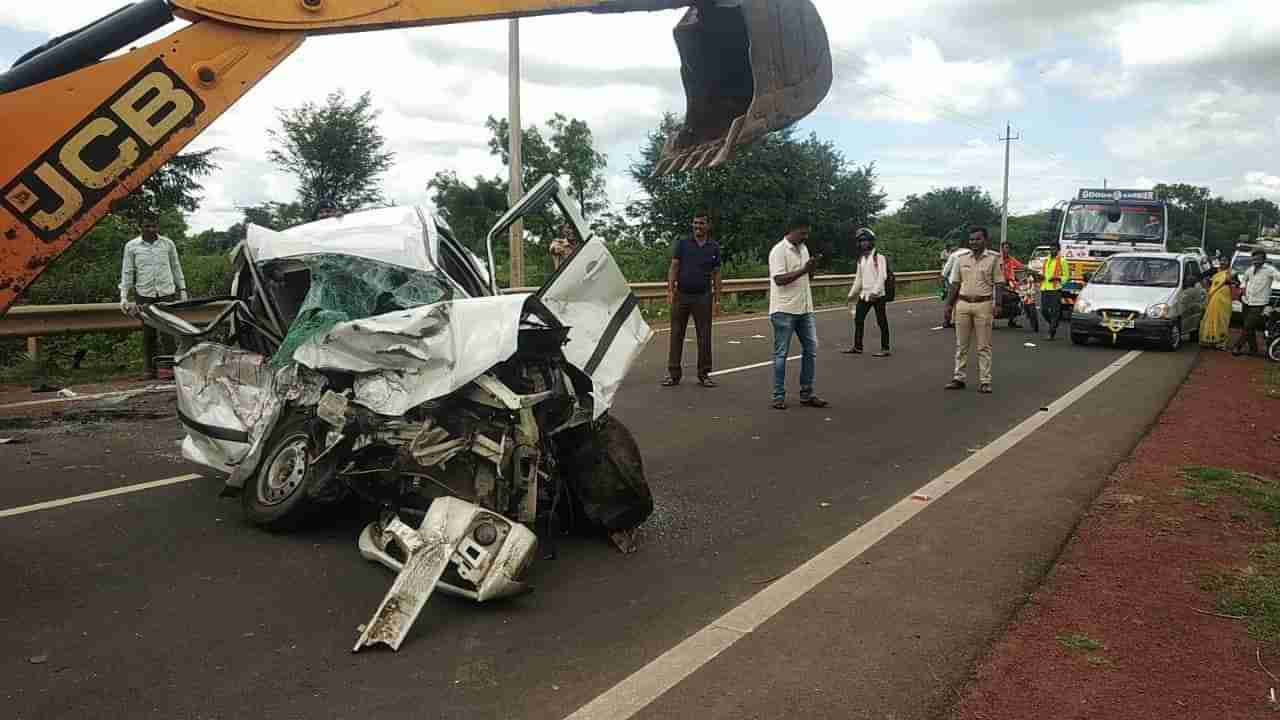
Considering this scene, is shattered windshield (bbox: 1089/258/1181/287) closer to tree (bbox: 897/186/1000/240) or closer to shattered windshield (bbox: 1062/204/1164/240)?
shattered windshield (bbox: 1062/204/1164/240)

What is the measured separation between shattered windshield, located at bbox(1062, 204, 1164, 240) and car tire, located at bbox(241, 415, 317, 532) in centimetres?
2311

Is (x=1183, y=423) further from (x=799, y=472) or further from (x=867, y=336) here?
(x=867, y=336)

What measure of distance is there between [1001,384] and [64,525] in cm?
986

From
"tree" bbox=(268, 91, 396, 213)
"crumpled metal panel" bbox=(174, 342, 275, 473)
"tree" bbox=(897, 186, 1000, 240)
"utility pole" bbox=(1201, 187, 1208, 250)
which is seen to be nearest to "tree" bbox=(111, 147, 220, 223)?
"tree" bbox=(268, 91, 396, 213)

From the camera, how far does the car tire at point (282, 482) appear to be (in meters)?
5.00

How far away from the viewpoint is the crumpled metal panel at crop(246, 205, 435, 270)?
5328 millimetres

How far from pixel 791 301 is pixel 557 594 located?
18.6 feet

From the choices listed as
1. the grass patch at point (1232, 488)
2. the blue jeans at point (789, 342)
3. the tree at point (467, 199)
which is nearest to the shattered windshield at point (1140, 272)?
the blue jeans at point (789, 342)

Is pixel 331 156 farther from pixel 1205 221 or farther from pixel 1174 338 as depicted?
pixel 1205 221

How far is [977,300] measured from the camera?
10.8 meters

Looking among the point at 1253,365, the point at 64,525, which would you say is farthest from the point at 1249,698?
the point at 1253,365

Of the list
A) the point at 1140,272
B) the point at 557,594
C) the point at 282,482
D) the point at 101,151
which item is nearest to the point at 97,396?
the point at 282,482

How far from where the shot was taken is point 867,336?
17.2 m

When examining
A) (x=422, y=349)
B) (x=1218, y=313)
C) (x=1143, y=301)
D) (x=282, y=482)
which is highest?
(x=422, y=349)
